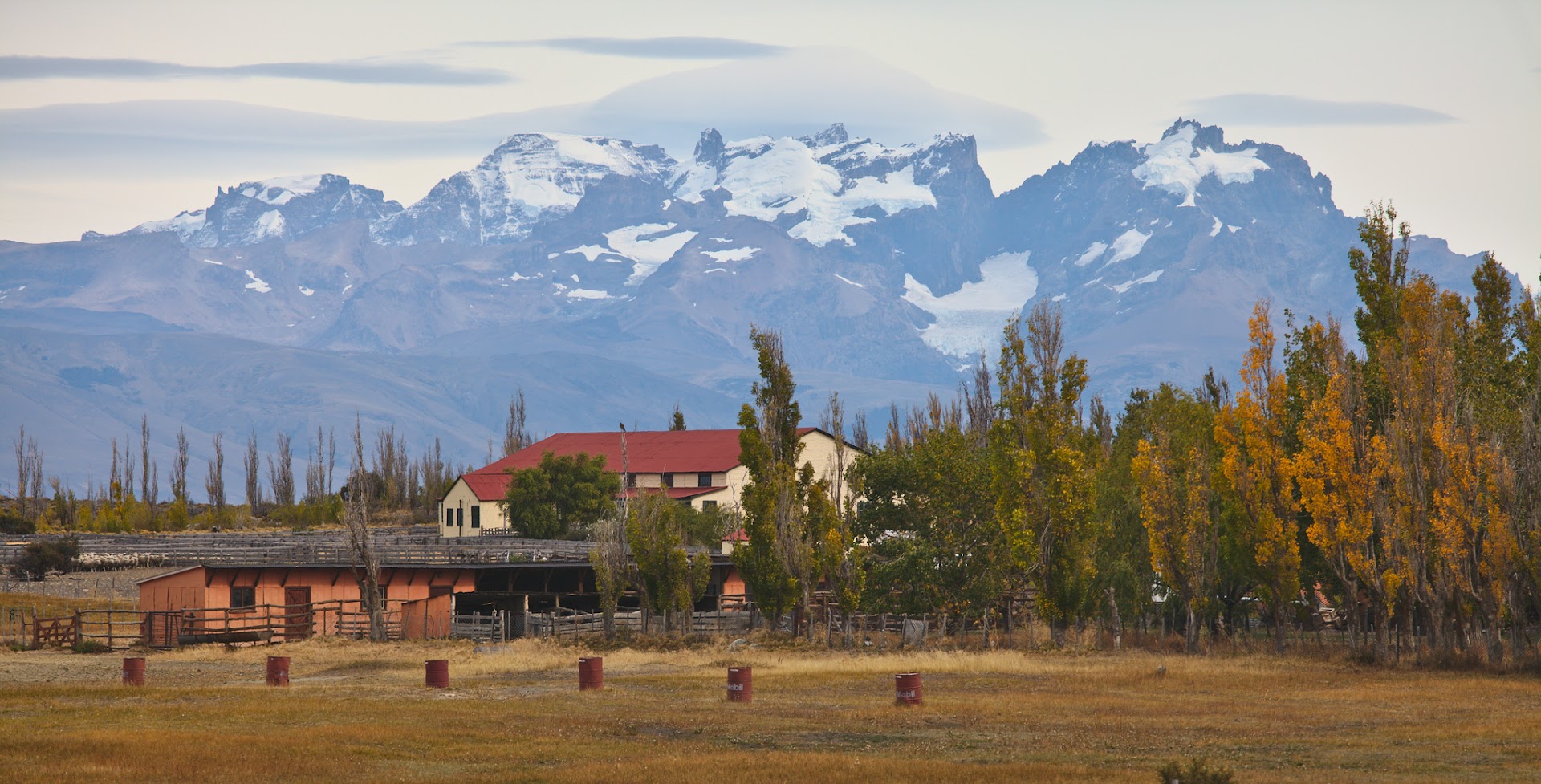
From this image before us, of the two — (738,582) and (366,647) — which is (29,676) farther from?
(738,582)

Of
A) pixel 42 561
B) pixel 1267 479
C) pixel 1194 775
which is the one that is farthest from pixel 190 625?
pixel 1194 775

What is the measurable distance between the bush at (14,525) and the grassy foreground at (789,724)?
80.8 meters

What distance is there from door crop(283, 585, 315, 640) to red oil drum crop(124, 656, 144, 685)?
24319 millimetres

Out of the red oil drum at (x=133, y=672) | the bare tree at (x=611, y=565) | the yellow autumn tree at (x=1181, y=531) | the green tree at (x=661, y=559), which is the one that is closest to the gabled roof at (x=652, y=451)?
the bare tree at (x=611, y=565)

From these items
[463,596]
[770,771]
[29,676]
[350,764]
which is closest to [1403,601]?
[770,771]

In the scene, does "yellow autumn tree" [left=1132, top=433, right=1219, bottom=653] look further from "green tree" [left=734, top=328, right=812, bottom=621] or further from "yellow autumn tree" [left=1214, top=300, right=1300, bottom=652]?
"green tree" [left=734, top=328, right=812, bottom=621]

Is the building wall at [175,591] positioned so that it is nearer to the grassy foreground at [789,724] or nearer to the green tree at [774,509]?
the grassy foreground at [789,724]

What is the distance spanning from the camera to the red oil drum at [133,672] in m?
41.1

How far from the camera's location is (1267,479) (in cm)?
5291

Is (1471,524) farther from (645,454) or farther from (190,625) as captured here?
(645,454)

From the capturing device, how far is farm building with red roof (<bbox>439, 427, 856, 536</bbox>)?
111 metres

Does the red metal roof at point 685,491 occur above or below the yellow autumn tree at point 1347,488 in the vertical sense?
above

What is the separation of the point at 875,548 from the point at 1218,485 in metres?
17.3

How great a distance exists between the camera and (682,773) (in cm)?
2523
